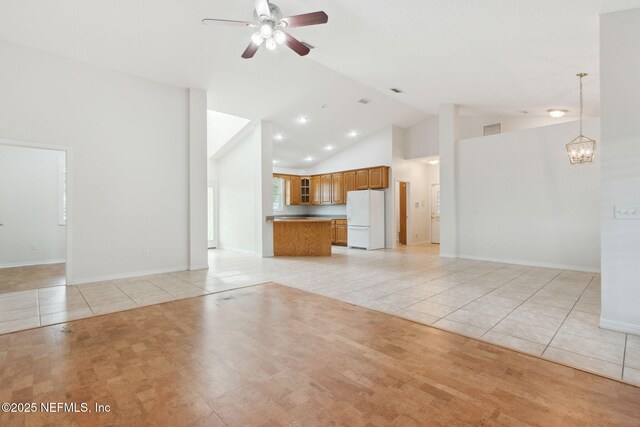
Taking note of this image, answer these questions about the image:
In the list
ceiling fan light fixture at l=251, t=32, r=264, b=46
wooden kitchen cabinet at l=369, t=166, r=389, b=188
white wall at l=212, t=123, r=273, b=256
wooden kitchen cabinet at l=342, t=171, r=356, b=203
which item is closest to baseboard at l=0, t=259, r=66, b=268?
white wall at l=212, t=123, r=273, b=256

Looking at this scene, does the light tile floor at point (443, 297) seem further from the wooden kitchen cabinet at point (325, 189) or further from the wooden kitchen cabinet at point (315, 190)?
the wooden kitchen cabinet at point (315, 190)

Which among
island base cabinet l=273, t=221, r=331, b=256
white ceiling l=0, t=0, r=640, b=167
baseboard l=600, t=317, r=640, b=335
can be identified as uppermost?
white ceiling l=0, t=0, r=640, b=167

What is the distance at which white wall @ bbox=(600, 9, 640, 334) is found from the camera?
2.85 m

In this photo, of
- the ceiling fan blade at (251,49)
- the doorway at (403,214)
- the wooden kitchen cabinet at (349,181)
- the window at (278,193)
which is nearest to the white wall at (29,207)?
the ceiling fan blade at (251,49)

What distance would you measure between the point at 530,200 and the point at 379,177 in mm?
3787

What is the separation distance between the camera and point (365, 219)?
8.80 m

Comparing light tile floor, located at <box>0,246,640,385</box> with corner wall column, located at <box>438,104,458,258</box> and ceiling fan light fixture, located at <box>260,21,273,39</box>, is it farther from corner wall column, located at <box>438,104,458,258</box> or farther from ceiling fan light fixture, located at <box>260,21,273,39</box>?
ceiling fan light fixture, located at <box>260,21,273,39</box>

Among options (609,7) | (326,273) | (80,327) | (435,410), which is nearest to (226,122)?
(326,273)

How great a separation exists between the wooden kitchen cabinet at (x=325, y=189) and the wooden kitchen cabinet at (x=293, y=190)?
80 cm

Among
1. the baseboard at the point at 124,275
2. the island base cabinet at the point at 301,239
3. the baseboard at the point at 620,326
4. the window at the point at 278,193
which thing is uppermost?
the window at the point at 278,193

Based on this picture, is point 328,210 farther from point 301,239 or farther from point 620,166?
point 620,166

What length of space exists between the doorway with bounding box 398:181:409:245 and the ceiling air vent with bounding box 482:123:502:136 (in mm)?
2650

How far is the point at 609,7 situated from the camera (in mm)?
2949

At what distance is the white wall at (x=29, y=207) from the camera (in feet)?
20.2
